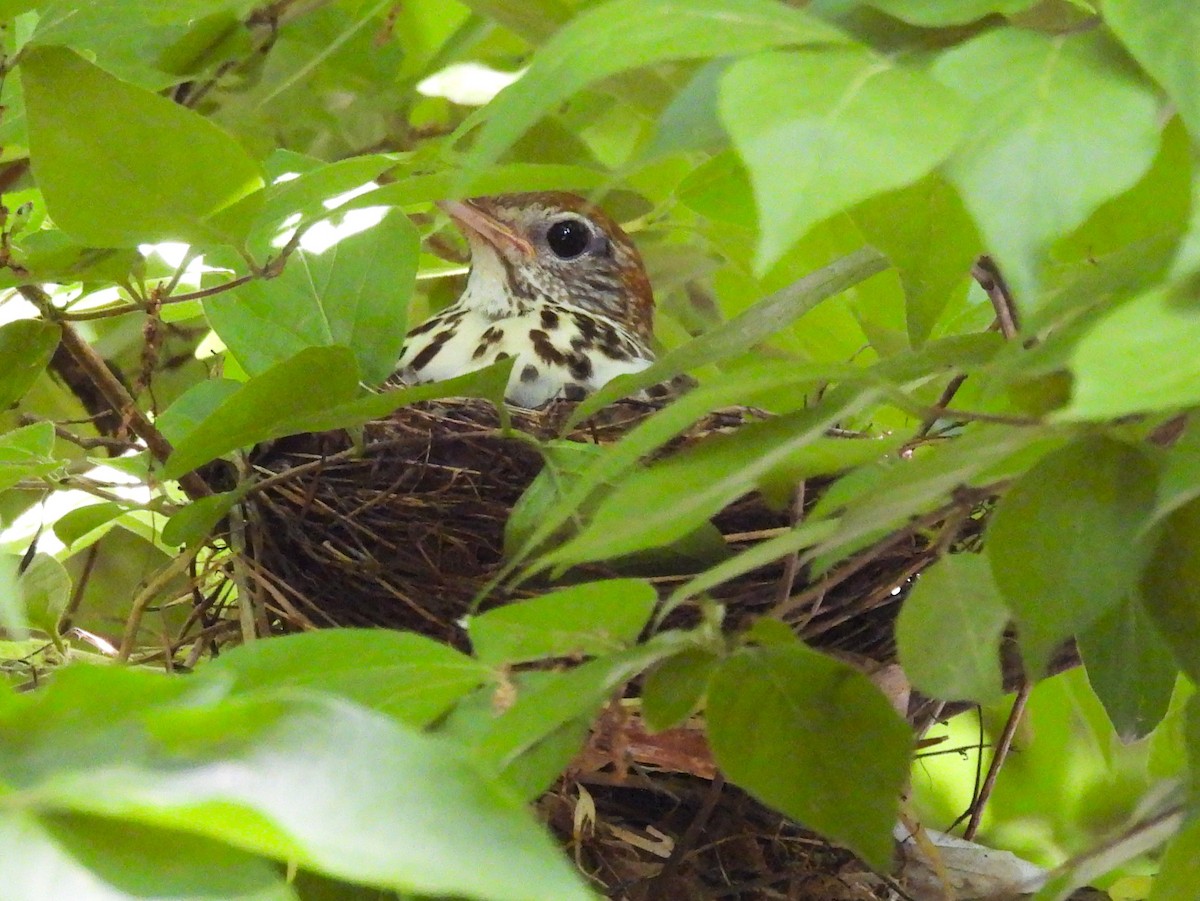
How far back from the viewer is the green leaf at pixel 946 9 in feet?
1.43

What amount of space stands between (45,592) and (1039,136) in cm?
80

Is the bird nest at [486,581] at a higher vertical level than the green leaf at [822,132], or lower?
lower

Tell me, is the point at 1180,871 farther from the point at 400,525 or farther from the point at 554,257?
the point at 554,257

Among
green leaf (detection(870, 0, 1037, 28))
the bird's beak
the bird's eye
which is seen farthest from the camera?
the bird's eye

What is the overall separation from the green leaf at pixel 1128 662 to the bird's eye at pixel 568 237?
3.15 ft

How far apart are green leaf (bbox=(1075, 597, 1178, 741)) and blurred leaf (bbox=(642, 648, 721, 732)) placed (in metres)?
0.22

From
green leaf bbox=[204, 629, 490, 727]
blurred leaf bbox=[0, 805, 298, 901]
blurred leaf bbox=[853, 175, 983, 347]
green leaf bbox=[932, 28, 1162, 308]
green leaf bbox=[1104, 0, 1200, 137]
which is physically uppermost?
green leaf bbox=[1104, 0, 1200, 137]

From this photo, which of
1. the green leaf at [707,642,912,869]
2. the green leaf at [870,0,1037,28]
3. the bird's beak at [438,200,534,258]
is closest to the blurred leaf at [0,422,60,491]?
the green leaf at [707,642,912,869]

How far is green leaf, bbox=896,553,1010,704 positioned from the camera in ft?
1.93

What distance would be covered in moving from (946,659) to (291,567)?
1.81ft

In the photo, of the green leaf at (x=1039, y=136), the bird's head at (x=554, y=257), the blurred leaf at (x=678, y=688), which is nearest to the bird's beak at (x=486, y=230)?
the bird's head at (x=554, y=257)

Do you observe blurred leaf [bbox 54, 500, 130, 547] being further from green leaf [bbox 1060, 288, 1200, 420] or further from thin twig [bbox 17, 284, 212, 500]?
green leaf [bbox 1060, 288, 1200, 420]

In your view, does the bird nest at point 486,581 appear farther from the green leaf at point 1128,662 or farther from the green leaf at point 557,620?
the green leaf at point 557,620

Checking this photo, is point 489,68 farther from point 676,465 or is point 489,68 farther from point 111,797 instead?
point 111,797
